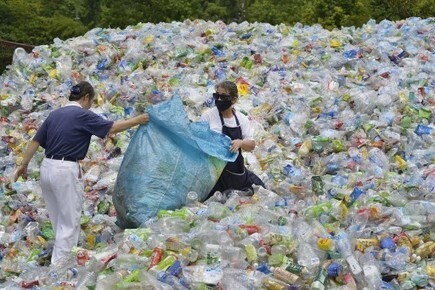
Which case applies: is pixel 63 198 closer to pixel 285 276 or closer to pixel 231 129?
pixel 231 129

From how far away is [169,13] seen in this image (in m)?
22.9

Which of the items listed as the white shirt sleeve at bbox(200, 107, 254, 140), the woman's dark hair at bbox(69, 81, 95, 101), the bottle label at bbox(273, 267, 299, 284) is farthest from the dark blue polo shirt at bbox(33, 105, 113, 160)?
the bottle label at bbox(273, 267, 299, 284)

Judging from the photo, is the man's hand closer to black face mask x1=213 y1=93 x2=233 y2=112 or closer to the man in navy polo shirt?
the man in navy polo shirt

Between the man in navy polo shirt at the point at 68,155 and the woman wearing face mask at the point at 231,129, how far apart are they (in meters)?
0.62

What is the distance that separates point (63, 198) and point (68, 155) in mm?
289

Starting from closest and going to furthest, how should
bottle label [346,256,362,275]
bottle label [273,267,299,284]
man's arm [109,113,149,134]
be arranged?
bottle label [273,267,299,284] → bottle label [346,256,362,275] → man's arm [109,113,149,134]

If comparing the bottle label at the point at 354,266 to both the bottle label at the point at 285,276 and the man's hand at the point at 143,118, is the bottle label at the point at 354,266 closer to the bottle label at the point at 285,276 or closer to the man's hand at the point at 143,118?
the bottle label at the point at 285,276

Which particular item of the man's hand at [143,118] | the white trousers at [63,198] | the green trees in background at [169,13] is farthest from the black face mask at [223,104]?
the green trees in background at [169,13]

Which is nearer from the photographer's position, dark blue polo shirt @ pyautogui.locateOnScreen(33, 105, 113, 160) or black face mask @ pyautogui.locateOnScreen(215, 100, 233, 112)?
dark blue polo shirt @ pyautogui.locateOnScreen(33, 105, 113, 160)

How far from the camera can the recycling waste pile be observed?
14.9ft

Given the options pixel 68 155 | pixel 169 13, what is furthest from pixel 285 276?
pixel 169 13

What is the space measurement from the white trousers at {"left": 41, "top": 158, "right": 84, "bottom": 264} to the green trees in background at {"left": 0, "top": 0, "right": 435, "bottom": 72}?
962 centimetres

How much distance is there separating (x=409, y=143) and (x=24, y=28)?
1709 cm

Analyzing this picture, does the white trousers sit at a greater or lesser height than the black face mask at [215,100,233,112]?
lesser
